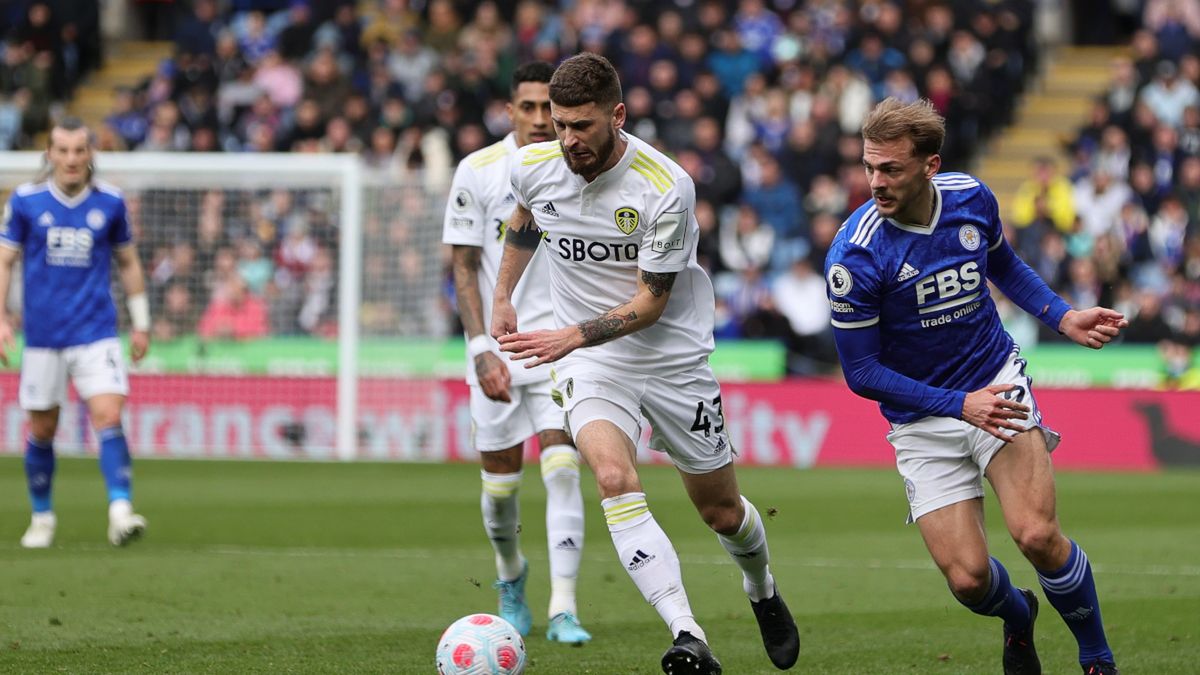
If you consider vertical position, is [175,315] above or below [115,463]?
below

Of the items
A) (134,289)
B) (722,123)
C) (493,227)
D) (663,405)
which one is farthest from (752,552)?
(722,123)

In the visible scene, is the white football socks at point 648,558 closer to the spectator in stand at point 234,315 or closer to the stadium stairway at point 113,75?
the spectator in stand at point 234,315

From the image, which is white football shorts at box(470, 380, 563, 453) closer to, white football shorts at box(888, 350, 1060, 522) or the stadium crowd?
white football shorts at box(888, 350, 1060, 522)

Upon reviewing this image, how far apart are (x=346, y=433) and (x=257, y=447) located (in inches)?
47.3

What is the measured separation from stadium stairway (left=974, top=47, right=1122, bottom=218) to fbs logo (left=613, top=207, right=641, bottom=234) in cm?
1669

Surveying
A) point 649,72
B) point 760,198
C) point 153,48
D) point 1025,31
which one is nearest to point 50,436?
point 760,198

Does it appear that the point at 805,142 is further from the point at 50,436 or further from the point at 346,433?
the point at 50,436

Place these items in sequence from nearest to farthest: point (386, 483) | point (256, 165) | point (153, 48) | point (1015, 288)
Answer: point (1015, 288) → point (386, 483) → point (256, 165) → point (153, 48)

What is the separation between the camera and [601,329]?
22.4 ft

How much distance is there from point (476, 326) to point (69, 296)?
13.7 ft

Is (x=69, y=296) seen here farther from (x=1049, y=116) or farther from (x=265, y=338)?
(x=1049, y=116)

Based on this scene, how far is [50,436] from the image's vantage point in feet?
37.2

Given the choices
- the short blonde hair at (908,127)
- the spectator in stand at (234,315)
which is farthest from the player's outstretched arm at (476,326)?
the spectator in stand at (234,315)

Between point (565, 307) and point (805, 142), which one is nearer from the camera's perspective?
point (565, 307)
